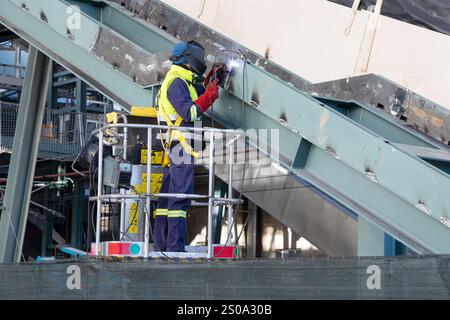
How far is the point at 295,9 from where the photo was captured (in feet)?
26.6

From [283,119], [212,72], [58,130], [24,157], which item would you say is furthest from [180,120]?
[58,130]

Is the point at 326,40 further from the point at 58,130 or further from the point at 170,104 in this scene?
the point at 58,130

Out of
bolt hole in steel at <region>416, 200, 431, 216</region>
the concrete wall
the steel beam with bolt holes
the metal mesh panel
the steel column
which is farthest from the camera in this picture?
the steel column

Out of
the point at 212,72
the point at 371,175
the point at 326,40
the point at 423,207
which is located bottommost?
the point at 423,207

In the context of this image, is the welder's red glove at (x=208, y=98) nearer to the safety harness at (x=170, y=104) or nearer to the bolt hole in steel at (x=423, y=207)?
the safety harness at (x=170, y=104)

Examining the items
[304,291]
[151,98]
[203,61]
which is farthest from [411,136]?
[304,291]

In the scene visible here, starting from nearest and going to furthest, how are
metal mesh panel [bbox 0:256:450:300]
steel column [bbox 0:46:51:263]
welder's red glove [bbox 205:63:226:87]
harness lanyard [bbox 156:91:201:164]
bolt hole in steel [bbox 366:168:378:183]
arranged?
metal mesh panel [bbox 0:256:450:300] < bolt hole in steel [bbox 366:168:378:183] < harness lanyard [bbox 156:91:201:164] < welder's red glove [bbox 205:63:226:87] < steel column [bbox 0:46:51:263]

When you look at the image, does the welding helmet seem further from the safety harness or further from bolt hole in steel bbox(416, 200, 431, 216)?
bolt hole in steel bbox(416, 200, 431, 216)

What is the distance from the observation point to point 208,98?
6316mm

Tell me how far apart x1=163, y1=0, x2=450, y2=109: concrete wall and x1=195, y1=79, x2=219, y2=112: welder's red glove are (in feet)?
6.03

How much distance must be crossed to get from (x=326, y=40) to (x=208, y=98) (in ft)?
6.57

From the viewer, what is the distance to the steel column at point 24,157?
994 cm

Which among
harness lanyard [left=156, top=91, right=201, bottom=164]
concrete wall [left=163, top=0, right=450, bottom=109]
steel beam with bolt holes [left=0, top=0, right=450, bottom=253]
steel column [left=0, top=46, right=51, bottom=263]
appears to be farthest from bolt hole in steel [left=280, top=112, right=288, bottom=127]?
steel column [left=0, top=46, right=51, bottom=263]

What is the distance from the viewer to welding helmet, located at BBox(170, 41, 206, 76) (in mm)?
6469
